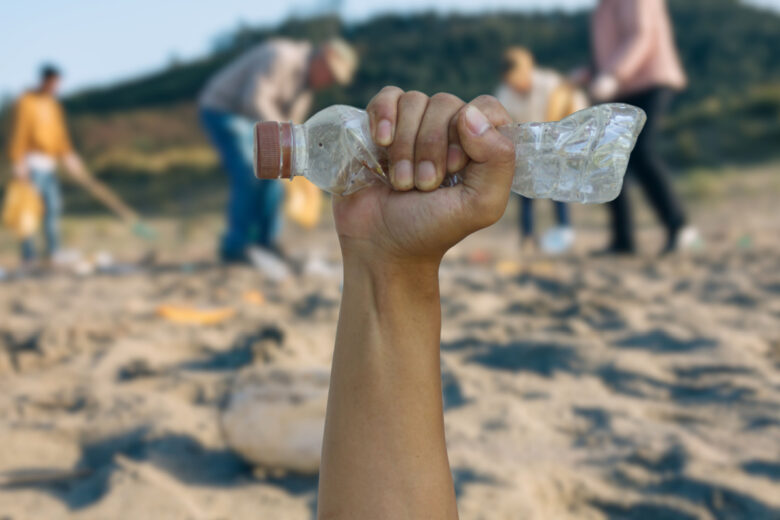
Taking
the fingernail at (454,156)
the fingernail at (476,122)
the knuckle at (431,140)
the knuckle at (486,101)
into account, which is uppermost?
the knuckle at (486,101)

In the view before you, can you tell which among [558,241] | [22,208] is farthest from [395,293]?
[22,208]

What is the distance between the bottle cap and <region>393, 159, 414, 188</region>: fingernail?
204 mm

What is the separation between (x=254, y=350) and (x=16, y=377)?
3.01 feet

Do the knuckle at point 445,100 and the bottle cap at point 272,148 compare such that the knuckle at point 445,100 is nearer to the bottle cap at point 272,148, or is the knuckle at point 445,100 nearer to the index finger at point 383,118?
the index finger at point 383,118

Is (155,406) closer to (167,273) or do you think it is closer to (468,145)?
(468,145)

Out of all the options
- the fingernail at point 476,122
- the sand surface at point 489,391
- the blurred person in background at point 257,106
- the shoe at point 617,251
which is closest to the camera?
the fingernail at point 476,122

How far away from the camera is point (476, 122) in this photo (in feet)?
3.59

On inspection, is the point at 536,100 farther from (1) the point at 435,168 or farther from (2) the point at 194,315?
(1) the point at 435,168

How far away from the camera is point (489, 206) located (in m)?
1.13

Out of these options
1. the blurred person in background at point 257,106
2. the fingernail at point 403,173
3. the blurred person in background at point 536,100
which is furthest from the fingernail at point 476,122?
the blurred person in background at point 536,100

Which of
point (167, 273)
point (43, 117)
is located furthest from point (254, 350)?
point (43, 117)

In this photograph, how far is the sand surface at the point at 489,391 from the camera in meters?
1.95

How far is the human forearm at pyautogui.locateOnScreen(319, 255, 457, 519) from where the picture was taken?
3.64ft

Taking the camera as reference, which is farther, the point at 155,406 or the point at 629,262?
the point at 629,262
